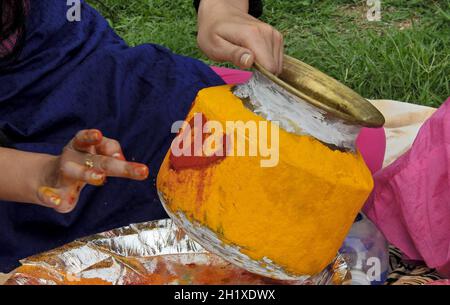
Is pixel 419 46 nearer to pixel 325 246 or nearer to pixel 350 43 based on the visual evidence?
pixel 350 43

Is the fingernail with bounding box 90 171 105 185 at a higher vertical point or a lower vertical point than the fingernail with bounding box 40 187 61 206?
higher

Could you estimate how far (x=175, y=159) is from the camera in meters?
0.80

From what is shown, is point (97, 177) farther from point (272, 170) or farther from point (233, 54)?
point (233, 54)

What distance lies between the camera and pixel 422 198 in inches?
42.6

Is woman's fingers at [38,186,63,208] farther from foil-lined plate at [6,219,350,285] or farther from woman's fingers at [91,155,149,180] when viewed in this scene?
foil-lined plate at [6,219,350,285]

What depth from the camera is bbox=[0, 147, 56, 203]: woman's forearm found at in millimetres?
819

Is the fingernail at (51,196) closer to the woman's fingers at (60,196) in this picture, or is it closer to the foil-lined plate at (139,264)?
the woman's fingers at (60,196)

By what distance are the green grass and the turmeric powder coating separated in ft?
3.48

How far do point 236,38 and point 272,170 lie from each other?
0.27 meters

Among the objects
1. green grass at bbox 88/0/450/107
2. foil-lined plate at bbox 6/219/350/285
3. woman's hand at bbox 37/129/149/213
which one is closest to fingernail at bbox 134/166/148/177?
woman's hand at bbox 37/129/149/213

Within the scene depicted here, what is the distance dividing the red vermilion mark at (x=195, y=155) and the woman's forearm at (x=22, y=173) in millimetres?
151
